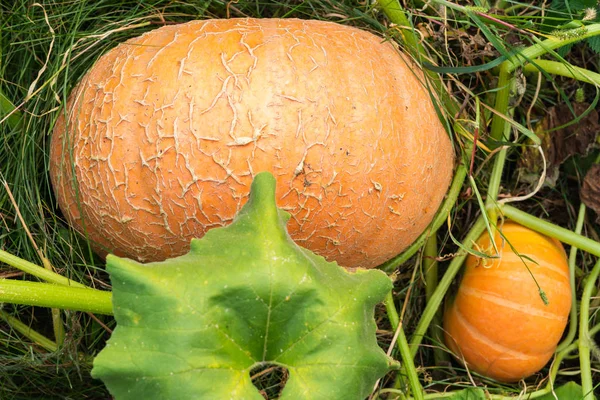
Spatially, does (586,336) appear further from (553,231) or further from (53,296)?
(53,296)

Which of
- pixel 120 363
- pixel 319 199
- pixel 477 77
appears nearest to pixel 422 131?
pixel 319 199

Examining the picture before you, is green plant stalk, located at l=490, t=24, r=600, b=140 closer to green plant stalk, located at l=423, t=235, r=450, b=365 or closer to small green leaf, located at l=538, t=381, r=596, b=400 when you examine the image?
green plant stalk, located at l=423, t=235, r=450, b=365

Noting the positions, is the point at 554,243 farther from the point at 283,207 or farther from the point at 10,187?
the point at 10,187

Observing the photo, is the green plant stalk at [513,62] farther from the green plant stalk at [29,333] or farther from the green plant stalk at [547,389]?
the green plant stalk at [29,333]

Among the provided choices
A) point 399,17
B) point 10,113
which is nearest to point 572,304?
point 399,17

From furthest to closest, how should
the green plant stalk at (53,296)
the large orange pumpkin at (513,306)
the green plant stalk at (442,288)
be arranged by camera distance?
the green plant stalk at (442,288), the large orange pumpkin at (513,306), the green plant stalk at (53,296)

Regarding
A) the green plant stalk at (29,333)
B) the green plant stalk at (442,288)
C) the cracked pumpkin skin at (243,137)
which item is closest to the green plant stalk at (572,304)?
the green plant stalk at (442,288)

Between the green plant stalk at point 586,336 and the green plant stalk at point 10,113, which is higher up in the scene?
the green plant stalk at point 10,113

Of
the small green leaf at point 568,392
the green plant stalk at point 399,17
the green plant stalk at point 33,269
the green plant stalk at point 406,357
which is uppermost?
the green plant stalk at point 399,17
